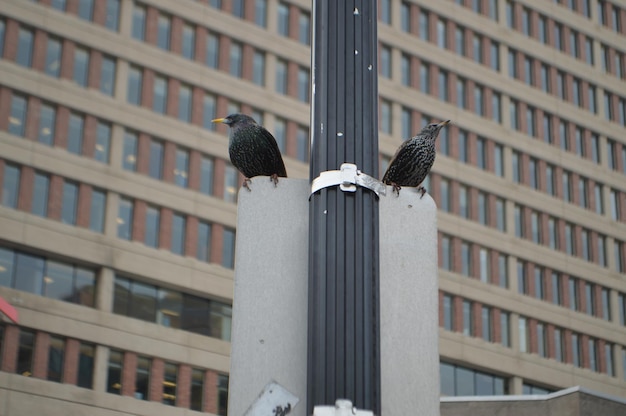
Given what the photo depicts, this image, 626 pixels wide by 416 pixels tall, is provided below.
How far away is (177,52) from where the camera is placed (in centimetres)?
6700

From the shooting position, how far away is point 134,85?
6525cm

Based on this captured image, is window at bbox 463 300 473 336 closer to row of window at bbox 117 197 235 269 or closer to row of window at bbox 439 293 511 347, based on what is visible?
row of window at bbox 439 293 511 347

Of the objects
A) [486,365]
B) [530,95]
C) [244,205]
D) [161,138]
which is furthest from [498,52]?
[244,205]

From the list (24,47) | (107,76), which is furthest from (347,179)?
(107,76)

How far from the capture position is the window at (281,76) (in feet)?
229

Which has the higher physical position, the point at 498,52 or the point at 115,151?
the point at 498,52

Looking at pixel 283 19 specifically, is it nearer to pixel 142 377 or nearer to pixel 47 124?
pixel 47 124

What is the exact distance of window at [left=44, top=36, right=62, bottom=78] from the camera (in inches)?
2454

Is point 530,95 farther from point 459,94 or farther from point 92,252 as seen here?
point 92,252

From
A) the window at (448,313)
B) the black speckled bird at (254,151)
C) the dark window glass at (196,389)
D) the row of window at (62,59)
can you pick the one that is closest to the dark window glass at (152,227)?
the row of window at (62,59)

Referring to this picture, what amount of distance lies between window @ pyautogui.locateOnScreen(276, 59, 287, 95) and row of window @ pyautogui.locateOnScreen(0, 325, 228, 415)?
1519 cm

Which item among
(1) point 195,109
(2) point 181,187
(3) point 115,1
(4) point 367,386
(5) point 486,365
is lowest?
(4) point 367,386

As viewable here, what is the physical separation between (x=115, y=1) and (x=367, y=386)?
207 feet

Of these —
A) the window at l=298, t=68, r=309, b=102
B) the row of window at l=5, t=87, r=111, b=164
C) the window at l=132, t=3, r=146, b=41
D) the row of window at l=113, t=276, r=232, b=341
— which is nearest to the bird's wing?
the row of window at l=113, t=276, r=232, b=341
